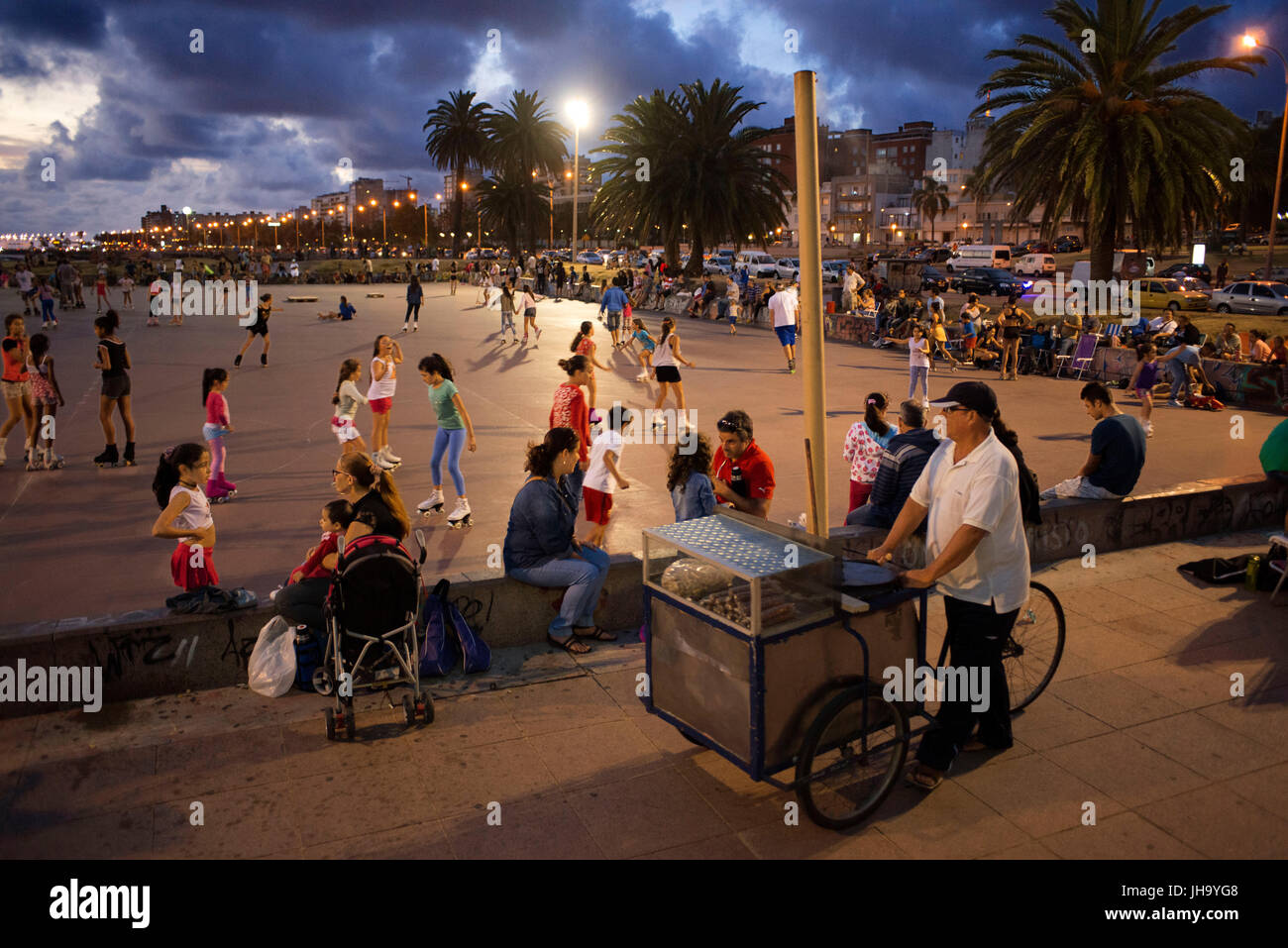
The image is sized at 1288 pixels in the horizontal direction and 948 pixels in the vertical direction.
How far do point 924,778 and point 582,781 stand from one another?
5.80ft

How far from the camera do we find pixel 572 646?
6418mm

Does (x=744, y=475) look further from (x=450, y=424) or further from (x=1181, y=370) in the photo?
(x=1181, y=370)

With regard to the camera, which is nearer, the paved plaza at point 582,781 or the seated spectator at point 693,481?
the paved plaza at point 582,781

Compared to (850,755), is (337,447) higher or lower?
higher

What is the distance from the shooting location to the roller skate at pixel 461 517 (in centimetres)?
940

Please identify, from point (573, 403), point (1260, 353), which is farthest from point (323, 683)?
point (1260, 353)

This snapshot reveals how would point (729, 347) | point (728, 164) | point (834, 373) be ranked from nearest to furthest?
point (834, 373) < point (729, 347) < point (728, 164)

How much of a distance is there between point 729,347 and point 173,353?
553 inches

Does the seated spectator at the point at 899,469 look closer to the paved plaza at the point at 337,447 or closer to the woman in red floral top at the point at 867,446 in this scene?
the woman in red floral top at the point at 867,446

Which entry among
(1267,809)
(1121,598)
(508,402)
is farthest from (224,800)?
(508,402)

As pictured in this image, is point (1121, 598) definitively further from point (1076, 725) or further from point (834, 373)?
point (834, 373)

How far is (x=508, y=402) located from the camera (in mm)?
16328

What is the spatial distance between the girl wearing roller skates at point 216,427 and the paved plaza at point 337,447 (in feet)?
0.71

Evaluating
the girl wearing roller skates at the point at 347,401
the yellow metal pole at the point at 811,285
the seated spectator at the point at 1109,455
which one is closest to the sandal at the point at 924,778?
the yellow metal pole at the point at 811,285
